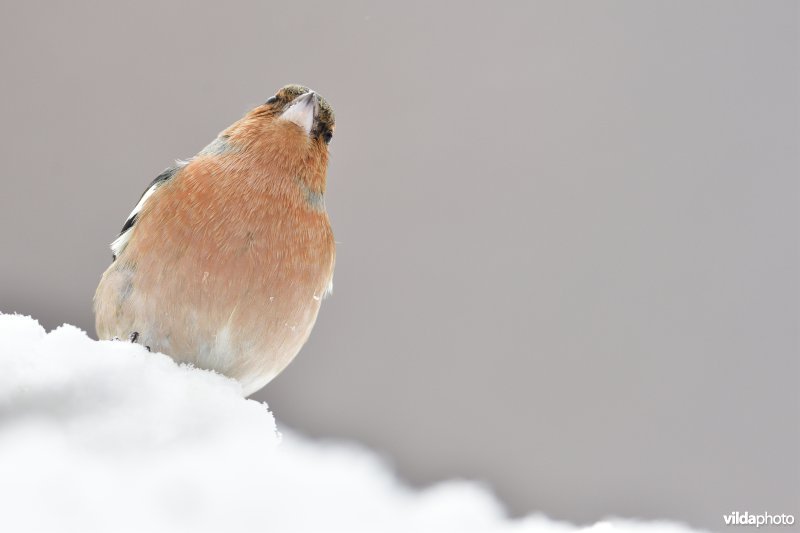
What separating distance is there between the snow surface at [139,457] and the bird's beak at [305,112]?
0.28 metres

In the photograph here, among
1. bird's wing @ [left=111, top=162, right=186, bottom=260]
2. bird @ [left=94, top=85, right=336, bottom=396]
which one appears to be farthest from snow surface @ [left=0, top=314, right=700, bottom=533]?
bird's wing @ [left=111, top=162, right=186, bottom=260]

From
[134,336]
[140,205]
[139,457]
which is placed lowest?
[139,457]

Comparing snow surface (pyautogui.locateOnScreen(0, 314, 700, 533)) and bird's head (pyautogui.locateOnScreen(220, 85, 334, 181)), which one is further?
bird's head (pyautogui.locateOnScreen(220, 85, 334, 181))

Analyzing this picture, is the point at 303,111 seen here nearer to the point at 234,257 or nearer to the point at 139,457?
the point at 234,257

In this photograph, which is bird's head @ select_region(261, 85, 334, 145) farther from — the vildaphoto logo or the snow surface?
the vildaphoto logo

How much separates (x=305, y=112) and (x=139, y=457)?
41 centimetres

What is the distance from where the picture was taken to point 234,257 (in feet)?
2.00

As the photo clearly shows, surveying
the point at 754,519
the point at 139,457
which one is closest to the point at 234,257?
the point at 139,457

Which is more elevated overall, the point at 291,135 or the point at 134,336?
the point at 291,135

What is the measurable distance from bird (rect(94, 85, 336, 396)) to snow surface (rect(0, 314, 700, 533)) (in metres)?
0.12

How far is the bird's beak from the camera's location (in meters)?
0.69

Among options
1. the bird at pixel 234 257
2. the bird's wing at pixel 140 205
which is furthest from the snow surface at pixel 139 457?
the bird's wing at pixel 140 205

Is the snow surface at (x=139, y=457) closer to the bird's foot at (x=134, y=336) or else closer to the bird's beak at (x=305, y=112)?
the bird's foot at (x=134, y=336)

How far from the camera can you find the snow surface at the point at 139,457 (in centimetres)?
30
